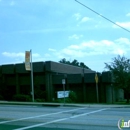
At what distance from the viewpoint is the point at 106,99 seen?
154 ft

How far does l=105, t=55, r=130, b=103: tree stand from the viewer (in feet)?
131

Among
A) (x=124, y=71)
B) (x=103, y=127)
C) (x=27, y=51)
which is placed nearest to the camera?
(x=103, y=127)

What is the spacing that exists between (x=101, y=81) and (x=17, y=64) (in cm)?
1390

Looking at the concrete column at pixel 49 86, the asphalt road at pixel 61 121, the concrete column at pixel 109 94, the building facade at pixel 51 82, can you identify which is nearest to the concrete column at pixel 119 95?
the building facade at pixel 51 82

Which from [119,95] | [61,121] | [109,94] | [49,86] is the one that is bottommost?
[61,121]

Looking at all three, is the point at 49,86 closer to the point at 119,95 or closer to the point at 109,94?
the point at 109,94

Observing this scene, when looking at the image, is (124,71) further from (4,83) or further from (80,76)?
(4,83)

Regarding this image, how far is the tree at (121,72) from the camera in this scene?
39.9 meters

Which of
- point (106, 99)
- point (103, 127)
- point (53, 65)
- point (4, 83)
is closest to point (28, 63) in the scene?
point (53, 65)

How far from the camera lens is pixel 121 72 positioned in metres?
40.4

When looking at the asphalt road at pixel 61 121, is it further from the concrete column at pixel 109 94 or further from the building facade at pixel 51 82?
the concrete column at pixel 109 94

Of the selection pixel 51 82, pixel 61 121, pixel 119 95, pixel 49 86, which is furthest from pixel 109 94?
pixel 61 121

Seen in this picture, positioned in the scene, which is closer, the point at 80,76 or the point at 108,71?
the point at 108,71

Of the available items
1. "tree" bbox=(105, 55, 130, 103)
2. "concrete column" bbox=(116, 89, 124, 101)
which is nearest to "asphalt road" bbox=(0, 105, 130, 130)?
"tree" bbox=(105, 55, 130, 103)
